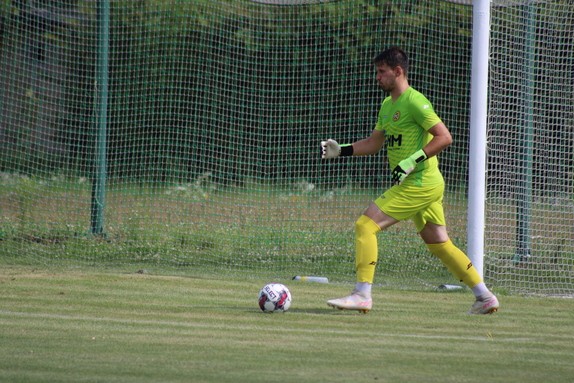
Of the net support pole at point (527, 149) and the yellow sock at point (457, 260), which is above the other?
the net support pole at point (527, 149)

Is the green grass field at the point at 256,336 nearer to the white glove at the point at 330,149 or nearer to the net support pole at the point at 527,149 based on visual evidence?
the net support pole at the point at 527,149

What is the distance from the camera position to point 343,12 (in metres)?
10.8

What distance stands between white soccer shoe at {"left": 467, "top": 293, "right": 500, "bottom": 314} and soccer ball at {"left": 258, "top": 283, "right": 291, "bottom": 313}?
159 cm

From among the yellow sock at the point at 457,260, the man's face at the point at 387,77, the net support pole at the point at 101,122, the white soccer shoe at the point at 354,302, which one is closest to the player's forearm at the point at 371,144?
the man's face at the point at 387,77

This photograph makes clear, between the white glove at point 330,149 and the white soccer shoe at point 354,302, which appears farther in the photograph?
the white glove at point 330,149

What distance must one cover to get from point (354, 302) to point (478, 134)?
9.19 feet

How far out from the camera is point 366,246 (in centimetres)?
605

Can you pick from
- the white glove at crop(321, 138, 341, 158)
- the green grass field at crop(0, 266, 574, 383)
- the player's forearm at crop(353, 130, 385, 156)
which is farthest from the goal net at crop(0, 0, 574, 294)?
the white glove at crop(321, 138, 341, 158)

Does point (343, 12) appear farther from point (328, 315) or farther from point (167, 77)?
point (328, 315)

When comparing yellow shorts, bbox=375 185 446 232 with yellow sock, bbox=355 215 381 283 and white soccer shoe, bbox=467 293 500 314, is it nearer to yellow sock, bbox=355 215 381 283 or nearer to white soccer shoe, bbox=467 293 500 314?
yellow sock, bbox=355 215 381 283

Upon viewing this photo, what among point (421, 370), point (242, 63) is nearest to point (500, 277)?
point (421, 370)

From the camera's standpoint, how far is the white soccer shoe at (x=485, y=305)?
20.7 ft

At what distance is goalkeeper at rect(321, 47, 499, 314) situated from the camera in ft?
19.7

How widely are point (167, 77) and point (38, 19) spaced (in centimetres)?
208
